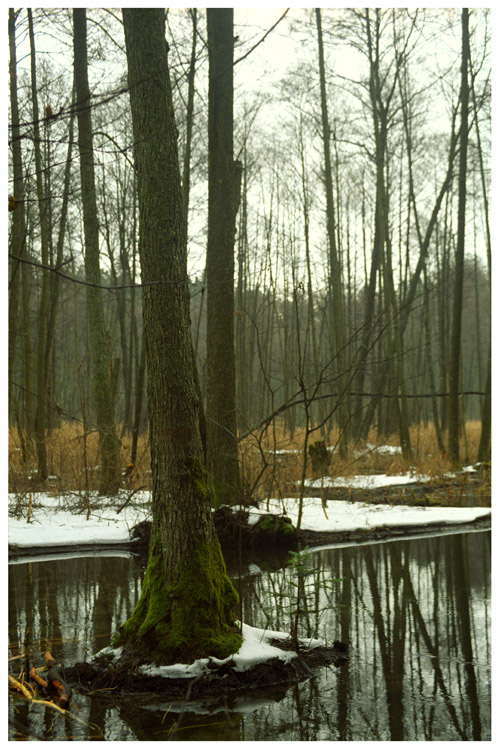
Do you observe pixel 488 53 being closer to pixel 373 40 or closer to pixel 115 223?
pixel 373 40

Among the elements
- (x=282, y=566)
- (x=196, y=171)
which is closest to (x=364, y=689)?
(x=282, y=566)

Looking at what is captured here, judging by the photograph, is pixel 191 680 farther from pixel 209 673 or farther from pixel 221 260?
pixel 221 260

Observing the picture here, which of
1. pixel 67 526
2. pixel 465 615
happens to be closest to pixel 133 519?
pixel 67 526

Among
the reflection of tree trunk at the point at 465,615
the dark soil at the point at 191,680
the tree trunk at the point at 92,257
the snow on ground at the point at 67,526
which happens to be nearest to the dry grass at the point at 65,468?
the snow on ground at the point at 67,526

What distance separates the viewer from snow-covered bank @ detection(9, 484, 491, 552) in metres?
7.93

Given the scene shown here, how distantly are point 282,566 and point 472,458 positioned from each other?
964cm

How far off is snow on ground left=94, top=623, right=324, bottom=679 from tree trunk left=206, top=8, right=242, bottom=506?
11.4 ft

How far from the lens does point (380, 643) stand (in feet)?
14.7

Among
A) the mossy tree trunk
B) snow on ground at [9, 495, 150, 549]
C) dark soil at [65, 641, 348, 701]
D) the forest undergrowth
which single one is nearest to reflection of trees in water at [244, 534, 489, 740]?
dark soil at [65, 641, 348, 701]

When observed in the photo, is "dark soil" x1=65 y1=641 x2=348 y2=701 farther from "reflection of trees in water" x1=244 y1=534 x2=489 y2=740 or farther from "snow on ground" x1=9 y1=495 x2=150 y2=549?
"snow on ground" x1=9 y1=495 x2=150 y2=549

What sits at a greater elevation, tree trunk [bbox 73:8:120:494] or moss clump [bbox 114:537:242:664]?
tree trunk [bbox 73:8:120:494]

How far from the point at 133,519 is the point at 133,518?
103 mm

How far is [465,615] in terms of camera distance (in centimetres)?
505
